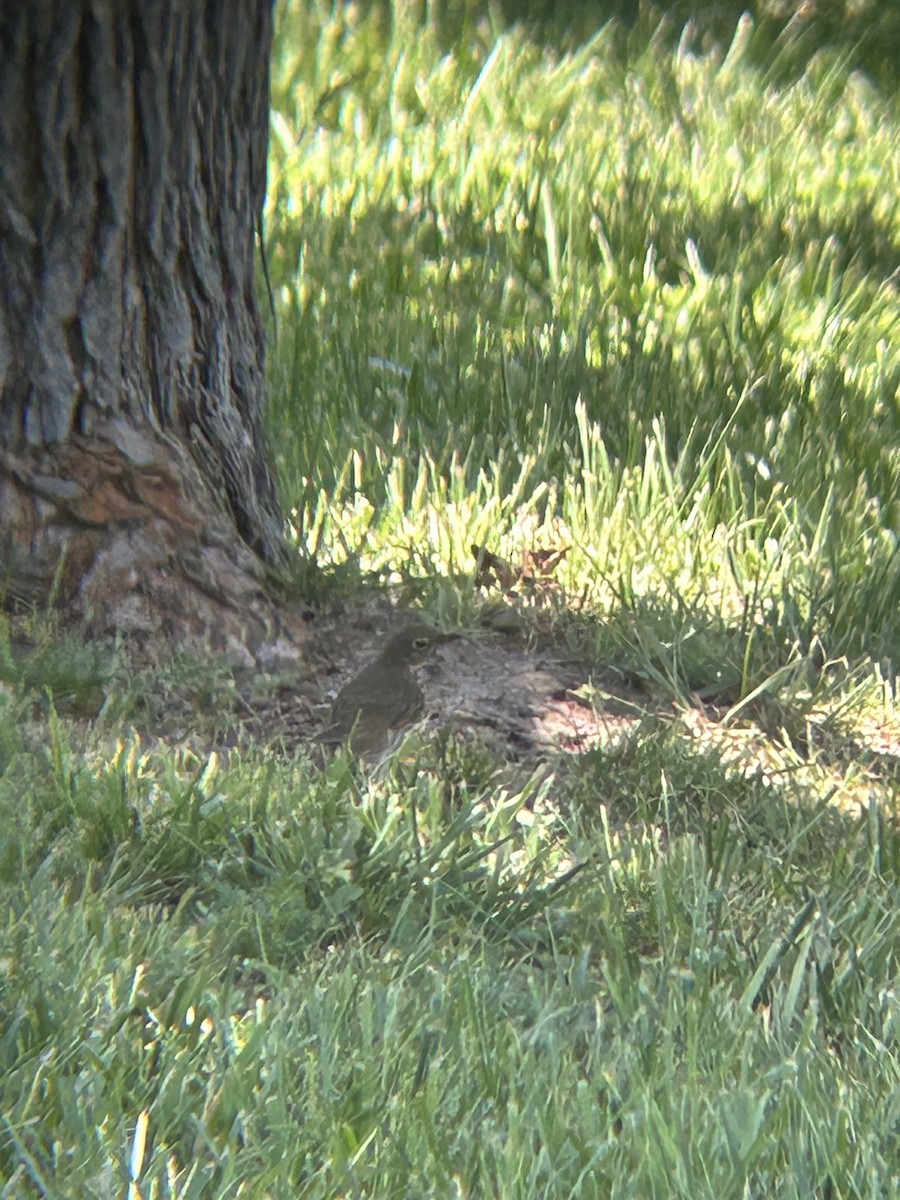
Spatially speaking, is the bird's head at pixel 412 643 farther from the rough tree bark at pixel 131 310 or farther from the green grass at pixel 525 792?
the rough tree bark at pixel 131 310

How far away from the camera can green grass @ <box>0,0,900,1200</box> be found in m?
1.80

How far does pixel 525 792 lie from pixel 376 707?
45 centimetres

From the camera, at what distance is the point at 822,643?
127 inches

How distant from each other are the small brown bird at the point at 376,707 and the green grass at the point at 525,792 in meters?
0.15

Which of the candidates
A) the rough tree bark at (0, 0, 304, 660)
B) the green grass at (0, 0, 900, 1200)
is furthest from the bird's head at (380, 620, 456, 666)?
the rough tree bark at (0, 0, 304, 660)

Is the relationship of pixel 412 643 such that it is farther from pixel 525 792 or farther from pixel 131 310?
pixel 131 310

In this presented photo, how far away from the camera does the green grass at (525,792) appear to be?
5.90ft

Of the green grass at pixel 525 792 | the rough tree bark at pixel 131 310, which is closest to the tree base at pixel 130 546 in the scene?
the rough tree bark at pixel 131 310

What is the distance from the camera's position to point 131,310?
2924 mm

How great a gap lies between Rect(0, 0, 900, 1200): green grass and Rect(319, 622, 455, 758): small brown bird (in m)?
0.15

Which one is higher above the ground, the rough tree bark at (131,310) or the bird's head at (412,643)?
the rough tree bark at (131,310)

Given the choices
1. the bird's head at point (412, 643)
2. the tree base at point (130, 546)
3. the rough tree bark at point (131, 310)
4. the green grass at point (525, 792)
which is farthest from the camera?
the bird's head at point (412, 643)

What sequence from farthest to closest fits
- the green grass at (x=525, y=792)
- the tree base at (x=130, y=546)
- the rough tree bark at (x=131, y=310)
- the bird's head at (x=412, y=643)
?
1. the bird's head at (x=412, y=643)
2. the tree base at (x=130, y=546)
3. the rough tree bark at (x=131, y=310)
4. the green grass at (x=525, y=792)

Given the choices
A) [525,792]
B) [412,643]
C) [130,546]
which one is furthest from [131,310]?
[525,792]
